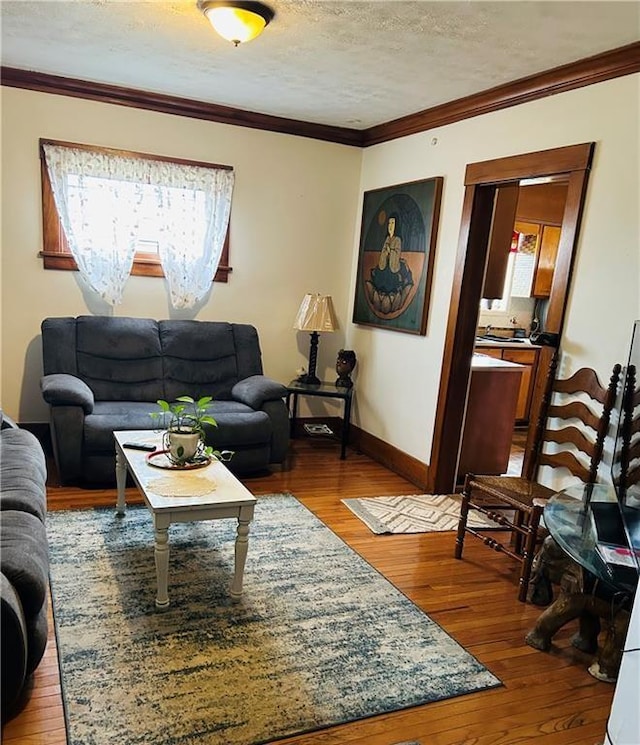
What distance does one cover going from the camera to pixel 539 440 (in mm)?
3186

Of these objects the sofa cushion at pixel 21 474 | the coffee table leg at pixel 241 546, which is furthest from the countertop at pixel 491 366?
the sofa cushion at pixel 21 474

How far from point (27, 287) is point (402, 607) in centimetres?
326

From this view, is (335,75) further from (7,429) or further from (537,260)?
(537,260)

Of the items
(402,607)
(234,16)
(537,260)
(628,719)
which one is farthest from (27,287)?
(537,260)

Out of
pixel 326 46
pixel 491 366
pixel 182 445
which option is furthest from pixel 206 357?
pixel 326 46

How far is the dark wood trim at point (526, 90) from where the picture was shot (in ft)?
9.04

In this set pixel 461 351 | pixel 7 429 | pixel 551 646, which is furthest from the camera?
pixel 461 351

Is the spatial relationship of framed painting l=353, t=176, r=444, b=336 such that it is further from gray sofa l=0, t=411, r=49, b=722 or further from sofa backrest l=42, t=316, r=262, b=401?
gray sofa l=0, t=411, r=49, b=722

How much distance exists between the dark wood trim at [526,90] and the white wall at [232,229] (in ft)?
2.60

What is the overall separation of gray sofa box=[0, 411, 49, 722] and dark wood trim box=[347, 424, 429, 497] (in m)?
2.30

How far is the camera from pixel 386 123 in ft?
14.7

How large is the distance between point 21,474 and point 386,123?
353 centimetres

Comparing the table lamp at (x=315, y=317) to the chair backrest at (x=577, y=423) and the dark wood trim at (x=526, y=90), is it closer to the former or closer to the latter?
the dark wood trim at (x=526, y=90)

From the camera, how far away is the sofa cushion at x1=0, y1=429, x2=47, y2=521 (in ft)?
7.24
